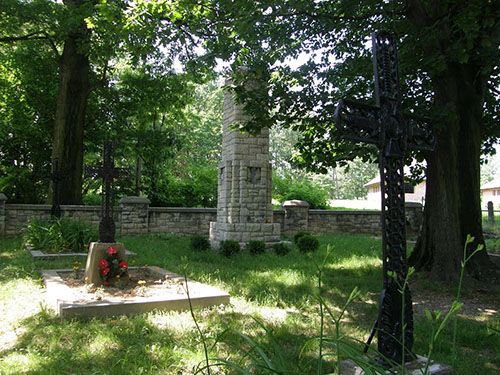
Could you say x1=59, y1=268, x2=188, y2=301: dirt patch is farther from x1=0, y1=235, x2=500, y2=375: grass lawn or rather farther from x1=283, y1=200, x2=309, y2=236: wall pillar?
x1=283, y1=200, x2=309, y2=236: wall pillar

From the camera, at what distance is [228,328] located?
73.6 inches

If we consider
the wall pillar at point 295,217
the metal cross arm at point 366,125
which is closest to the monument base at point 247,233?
the wall pillar at point 295,217

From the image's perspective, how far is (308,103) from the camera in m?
7.48

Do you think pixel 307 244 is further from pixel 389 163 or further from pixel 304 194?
pixel 304 194

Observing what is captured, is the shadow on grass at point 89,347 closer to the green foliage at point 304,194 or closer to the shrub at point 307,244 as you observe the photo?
the shrub at point 307,244

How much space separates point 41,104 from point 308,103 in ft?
45.7

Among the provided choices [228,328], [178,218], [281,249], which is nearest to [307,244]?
[281,249]

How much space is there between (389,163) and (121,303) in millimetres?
3673

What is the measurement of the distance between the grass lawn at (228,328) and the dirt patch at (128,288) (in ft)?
1.78

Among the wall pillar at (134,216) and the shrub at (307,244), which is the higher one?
the wall pillar at (134,216)

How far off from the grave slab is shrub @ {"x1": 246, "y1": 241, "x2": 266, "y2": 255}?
5.05 metres

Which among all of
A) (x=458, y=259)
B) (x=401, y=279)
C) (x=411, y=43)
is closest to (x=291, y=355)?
(x=401, y=279)

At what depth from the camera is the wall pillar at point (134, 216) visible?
1426 centimetres

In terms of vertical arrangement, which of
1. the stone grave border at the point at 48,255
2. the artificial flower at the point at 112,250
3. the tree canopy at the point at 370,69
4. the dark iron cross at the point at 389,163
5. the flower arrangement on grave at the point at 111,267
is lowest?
the stone grave border at the point at 48,255
